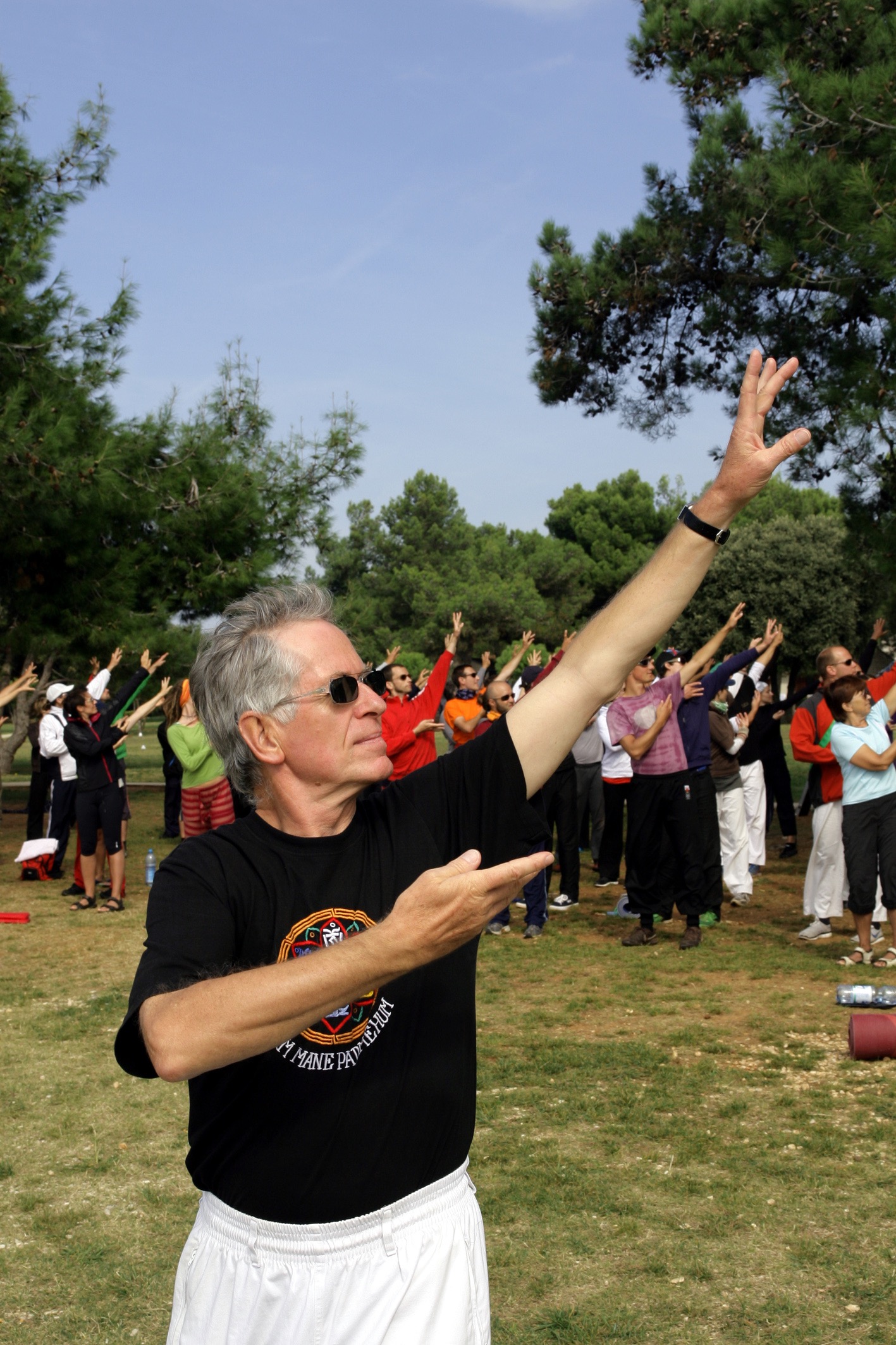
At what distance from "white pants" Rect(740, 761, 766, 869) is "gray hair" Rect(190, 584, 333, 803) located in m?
9.43

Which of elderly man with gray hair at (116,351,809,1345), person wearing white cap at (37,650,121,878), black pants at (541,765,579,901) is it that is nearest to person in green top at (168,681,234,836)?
person wearing white cap at (37,650,121,878)

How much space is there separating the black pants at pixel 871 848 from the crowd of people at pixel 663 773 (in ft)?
0.04

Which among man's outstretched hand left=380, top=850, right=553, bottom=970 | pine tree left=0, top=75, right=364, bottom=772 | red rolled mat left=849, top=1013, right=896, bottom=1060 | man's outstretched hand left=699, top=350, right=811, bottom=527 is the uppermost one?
pine tree left=0, top=75, right=364, bottom=772

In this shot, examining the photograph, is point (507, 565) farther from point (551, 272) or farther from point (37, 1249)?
point (37, 1249)

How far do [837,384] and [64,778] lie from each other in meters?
9.03

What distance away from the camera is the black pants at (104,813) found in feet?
35.5

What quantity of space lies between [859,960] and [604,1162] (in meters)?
4.04

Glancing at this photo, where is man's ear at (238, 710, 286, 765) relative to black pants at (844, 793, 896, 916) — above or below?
above

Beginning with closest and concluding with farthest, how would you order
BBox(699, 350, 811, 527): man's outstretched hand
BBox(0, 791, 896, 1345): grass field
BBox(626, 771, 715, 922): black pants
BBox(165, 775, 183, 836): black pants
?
BBox(699, 350, 811, 527): man's outstretched hand → BBox(0, 791, 896, 1345): grass field → BBox(626, 771, 715, 922): black pants → BBox(165, 775, 183, 836): black pants

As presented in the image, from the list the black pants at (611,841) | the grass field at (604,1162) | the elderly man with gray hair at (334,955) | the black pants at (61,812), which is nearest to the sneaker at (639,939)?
the grass field at (604,1162)

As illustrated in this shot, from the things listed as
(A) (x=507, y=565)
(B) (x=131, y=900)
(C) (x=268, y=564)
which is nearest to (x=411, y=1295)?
(B) (x=131, y=900)

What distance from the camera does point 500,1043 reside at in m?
6.83

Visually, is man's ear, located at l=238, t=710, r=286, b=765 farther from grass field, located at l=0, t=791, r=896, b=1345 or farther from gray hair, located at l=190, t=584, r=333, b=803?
grass field, located at l=0, t=791, r=896, b=1345

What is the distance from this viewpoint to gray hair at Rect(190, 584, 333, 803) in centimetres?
221
